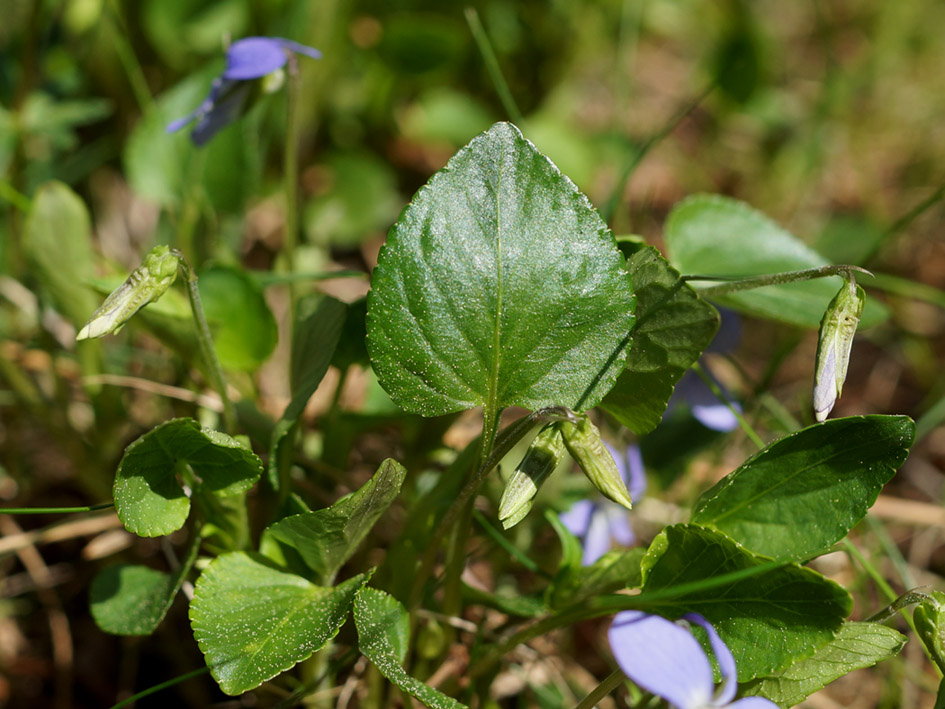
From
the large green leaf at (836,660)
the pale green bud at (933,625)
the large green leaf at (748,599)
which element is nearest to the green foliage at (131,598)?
the large green leaf at (748,599)

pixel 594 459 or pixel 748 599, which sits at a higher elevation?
pixel 594 459

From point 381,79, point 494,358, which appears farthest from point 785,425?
point 381,79

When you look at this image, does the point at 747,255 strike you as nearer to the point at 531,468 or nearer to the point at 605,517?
the point at 605,517

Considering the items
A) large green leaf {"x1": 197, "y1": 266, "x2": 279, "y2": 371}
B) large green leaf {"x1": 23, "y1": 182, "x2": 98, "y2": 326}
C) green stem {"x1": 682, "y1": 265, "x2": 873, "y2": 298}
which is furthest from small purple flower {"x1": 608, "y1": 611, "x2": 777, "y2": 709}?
large green leaf {"x1": 23, "y1": 182, "x2": 98, "y2": 326}

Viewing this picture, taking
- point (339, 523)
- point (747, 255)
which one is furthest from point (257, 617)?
point (747, 255)

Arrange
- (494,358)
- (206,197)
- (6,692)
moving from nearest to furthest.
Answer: (494,358) → (6,692) → (206,197)

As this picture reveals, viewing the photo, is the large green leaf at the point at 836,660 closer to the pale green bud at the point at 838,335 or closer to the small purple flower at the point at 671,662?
the small purple flower at the point at 671,662

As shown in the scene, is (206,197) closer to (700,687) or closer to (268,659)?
(268,659)
